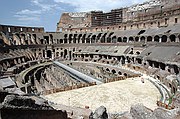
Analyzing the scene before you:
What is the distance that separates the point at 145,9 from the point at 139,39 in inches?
436

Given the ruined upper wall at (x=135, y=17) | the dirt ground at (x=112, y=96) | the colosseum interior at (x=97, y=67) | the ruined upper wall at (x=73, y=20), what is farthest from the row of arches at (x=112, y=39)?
the dirt ground at (x=112, y=96)

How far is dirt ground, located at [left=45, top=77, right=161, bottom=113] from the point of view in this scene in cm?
1554

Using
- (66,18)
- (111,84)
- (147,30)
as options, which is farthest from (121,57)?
(66,18)

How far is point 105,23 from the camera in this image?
53.7 m

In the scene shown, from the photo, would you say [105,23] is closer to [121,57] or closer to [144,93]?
[121,57]

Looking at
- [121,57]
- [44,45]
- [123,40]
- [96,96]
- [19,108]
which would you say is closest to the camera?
[19,108]

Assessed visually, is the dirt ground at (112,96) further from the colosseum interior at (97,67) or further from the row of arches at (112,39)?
the row of arches at (112,39)

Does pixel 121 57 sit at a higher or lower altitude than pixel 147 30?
lower

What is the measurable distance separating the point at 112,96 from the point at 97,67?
1611 centimetres

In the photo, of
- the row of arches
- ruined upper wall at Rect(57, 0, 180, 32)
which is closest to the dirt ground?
the row of arches

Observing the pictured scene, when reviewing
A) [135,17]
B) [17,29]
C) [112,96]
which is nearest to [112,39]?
[135,17]

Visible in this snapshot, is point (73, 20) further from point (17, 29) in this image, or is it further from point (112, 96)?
point (112, 96)

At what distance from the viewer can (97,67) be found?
33438 millimetres

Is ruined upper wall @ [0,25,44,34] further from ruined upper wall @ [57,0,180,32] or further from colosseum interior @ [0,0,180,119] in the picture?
ruined upper wall @ [57,0,180,32]
